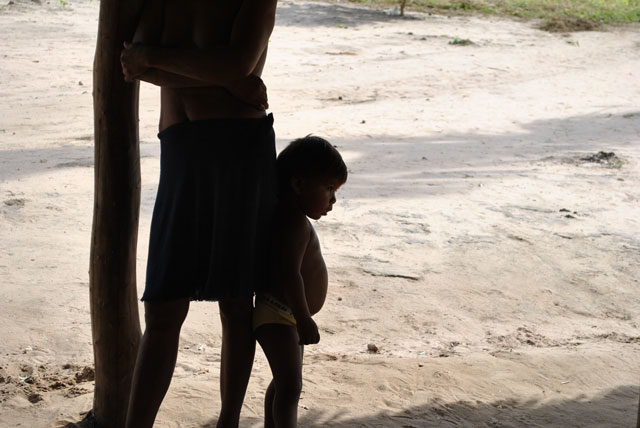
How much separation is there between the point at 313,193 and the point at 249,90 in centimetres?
37

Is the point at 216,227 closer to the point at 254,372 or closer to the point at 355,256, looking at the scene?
the point at 254,372

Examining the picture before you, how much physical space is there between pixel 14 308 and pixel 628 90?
10082 millimetres

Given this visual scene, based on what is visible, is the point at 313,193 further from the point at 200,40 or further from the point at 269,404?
the point at 269,404

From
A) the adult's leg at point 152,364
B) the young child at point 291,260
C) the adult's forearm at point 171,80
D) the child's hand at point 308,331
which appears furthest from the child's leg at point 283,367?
the adult's forearm at point 171,80

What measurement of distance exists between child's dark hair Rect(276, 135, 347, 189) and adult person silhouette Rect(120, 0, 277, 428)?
70 millimetres

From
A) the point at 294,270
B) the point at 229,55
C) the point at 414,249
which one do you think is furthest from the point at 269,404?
the point at 414,249

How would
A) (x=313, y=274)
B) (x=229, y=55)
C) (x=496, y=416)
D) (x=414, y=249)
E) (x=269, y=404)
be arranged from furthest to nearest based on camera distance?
(x=414, y=249), (x=496, y=416), (x=269, y=404), (x=313, y=274), (x=229, y=55)

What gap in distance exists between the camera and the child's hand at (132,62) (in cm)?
228

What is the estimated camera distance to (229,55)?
7.19ft

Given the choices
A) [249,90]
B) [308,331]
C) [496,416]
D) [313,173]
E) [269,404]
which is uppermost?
[249,90]

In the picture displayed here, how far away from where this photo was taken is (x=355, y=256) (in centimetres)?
523

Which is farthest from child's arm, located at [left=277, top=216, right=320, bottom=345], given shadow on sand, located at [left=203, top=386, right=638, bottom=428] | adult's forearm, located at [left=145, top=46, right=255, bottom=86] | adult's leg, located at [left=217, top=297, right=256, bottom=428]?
shadow on sand, located at [left=203, top=386, right=638, bottom=428]

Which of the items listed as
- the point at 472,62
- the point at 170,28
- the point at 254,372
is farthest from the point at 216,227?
the point at 472,62

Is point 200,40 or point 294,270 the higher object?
point 200,40
